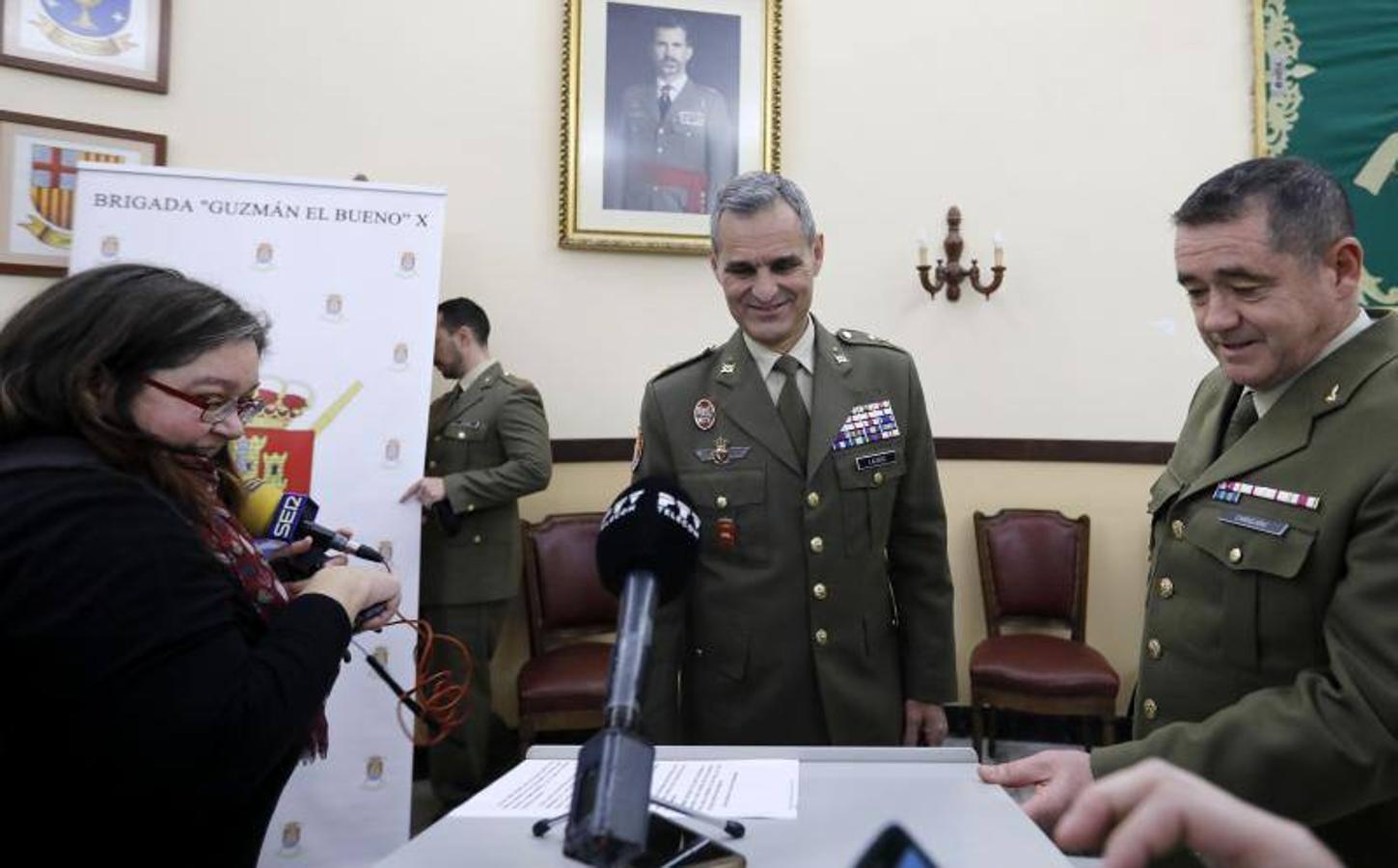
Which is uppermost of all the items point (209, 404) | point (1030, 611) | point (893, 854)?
point (209, 404)

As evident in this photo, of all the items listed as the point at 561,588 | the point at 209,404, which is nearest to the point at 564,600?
the point at 561,588

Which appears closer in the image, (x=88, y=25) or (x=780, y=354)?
(x=780, y=354)

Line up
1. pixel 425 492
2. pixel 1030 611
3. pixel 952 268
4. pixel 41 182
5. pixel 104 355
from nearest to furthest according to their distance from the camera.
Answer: pixel 104 355 < pixel 425 492 < pixel 41 182 < pixel 1030 611 < pixel 952 268

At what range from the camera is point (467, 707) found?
304 centimetres

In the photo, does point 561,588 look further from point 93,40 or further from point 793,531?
point 93,40

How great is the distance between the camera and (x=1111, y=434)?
3779mm

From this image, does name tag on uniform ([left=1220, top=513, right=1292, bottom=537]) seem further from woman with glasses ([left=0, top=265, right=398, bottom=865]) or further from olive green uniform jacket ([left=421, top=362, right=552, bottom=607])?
olive green uniform jacket ([left=421, top=362, right=552, bottom=607])

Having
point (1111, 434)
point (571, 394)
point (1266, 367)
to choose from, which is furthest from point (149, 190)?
point (1111, 434)

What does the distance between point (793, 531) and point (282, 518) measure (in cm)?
99

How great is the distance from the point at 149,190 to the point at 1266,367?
2882 millimetres

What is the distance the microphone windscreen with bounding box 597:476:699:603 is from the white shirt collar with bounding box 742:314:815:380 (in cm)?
101

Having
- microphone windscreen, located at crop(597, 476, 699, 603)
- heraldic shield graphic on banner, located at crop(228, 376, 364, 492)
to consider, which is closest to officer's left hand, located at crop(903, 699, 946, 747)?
microphone windscreen, located at crop(597, 476, 699, 603)

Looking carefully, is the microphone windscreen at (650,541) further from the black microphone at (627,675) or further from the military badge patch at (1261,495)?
the military badge patch at (1261,495)

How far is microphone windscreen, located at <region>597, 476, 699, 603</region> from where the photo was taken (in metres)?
0.73
